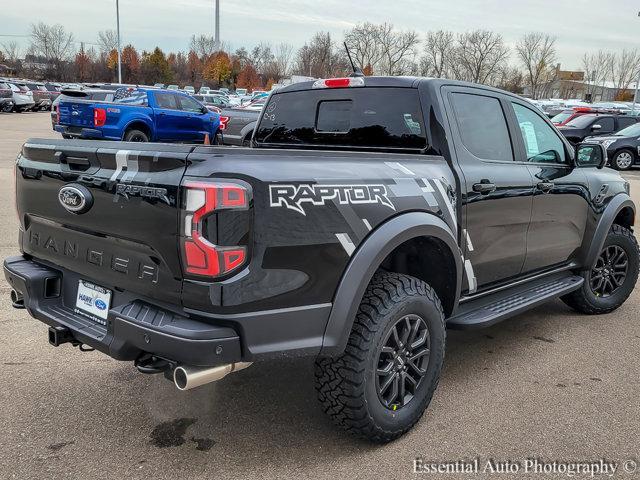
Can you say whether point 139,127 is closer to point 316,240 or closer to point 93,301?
point 93,301

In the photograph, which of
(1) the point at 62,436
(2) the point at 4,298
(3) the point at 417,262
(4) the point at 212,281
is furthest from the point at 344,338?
(2) the point at 4,298

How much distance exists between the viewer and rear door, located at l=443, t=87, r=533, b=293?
347 cm

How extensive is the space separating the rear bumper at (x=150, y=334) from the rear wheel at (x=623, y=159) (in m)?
18.0

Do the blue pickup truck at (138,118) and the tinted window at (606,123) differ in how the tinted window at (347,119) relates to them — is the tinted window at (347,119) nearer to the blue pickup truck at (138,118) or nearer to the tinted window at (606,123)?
the blue pickup truck at (138,118)

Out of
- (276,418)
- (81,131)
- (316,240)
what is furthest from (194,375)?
(81,131)

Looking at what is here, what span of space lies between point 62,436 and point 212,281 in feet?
4.40

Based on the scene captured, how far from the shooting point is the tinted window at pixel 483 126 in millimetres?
3613

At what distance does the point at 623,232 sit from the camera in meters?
5.06

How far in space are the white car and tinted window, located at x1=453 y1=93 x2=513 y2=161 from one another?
32.8 metres

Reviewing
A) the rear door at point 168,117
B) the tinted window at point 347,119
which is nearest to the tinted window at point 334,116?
the tinted window at point 347,119

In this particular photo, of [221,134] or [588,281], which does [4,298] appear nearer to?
[588,281]

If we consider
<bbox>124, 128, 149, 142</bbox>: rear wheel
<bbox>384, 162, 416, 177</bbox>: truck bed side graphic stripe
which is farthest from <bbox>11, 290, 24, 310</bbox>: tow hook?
<bbox>124, 128, 149, 142</bbox>: rear wheel

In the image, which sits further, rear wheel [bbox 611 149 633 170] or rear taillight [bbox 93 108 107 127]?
rear wheel [bbox 611 149 633 170]

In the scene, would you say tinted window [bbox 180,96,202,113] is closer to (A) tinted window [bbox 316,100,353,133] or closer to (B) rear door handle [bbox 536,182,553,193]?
(A) tinted window [bbox 316,100,353,133]
